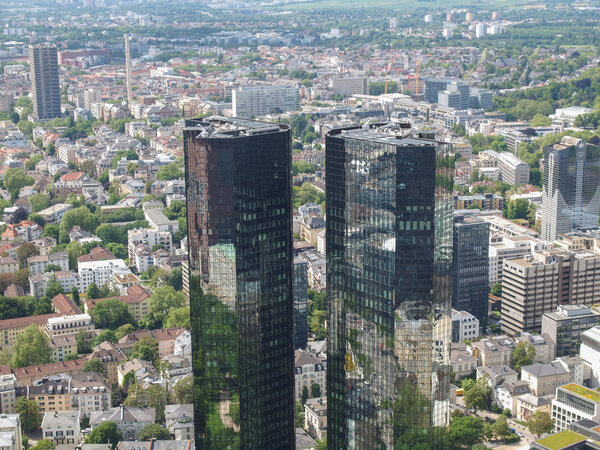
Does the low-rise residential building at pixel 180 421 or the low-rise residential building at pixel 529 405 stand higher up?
the low-rise residential building at pixel 180 421

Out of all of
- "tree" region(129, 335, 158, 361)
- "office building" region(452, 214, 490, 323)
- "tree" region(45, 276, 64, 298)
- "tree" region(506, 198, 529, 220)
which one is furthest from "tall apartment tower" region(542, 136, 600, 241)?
"tree" region(45, 276, 64, 298)

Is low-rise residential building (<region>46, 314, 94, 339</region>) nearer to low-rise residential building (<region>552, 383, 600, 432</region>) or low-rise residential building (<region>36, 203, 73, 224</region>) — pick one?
low-rise residential building (<region>36, 203, 73, 224</region>)

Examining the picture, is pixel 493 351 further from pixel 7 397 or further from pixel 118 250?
pixel 118 250

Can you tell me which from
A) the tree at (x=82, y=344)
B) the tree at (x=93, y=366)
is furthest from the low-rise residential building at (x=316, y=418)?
the tree at (x=82, y=344)

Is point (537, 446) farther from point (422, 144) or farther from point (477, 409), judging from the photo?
point (477, 409)

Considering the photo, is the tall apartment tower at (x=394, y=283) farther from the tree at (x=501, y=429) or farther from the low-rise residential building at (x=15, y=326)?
the low-rise residential building at (x=15, y=326)

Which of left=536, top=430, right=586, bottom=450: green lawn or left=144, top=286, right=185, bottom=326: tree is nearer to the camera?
left=536, top=430, right=586, bottom=450: green lawn

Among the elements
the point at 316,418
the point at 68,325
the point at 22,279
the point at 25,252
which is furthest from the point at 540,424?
the point at 25,252
